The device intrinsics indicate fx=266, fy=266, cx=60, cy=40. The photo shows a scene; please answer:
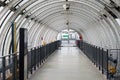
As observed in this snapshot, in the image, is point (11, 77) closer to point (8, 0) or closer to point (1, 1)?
point (1, 1)

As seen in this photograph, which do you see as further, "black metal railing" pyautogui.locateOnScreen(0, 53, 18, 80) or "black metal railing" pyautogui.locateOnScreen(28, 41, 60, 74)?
"black metal railing" pyautogui.locateOnScreen(28, 41, 60, 74)

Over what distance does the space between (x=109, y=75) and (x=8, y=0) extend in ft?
18.3

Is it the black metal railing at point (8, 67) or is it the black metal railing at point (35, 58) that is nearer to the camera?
the black metal railing at point (8, 67)

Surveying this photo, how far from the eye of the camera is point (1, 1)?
438 inches

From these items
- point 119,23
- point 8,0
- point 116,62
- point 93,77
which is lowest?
point 93,77

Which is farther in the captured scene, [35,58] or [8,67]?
[35,58]

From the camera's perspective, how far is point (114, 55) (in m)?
12.9

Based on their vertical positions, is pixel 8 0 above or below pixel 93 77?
Result: above

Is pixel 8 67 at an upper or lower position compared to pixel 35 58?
upper

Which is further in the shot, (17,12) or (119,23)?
(119,23)

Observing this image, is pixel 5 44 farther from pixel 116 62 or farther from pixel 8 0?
pixel 116 62

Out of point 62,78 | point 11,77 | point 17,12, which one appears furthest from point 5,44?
point 11,77

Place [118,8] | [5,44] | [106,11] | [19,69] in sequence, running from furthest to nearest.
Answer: [5,44] < [106,11] < [118,8] < [19,69]

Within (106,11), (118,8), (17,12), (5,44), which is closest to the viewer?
(118,8)
